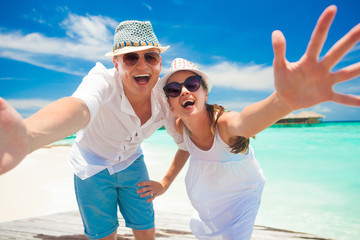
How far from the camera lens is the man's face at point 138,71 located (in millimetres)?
2205

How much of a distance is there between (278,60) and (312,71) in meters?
0.17

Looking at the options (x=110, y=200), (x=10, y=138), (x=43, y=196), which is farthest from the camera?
(x=43, y=196)

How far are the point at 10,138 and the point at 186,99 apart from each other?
57.3 inches

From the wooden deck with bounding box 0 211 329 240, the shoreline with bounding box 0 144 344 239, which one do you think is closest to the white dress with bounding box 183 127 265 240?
the wooden deck with bounding box 0 211 329 240

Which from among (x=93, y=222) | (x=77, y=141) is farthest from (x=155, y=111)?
(x=93, y=222)

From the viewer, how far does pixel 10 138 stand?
0.98 metres

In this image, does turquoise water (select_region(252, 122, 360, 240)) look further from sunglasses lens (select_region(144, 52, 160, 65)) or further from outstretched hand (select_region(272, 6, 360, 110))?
outstretched hand (select_region(272, 6, 360, 110))

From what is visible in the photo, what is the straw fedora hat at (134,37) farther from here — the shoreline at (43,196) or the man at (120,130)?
the shoreline at (43,196)

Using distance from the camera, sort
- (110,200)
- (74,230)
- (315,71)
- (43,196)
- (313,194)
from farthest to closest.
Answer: (313,194) → (43,196) → (74,230) → (110,200) → (315,71)

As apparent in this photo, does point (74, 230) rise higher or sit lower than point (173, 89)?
lower

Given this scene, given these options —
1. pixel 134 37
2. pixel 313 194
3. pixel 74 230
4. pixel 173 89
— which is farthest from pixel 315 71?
pixel 313 194

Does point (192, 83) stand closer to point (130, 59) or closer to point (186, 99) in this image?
point (186, 99)

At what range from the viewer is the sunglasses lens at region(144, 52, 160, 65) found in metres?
2.27

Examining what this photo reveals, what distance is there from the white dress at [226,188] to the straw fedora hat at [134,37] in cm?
105
